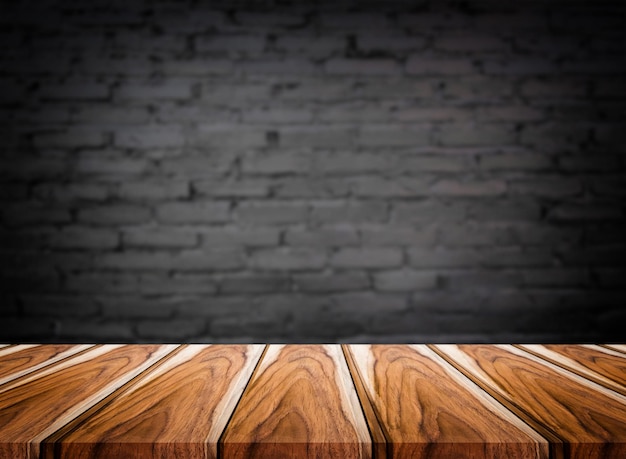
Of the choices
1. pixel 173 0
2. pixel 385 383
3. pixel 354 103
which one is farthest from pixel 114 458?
pixel 173 0

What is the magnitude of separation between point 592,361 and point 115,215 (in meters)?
1.41

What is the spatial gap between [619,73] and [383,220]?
1003 mm

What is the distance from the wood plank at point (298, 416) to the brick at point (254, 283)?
2.72ft

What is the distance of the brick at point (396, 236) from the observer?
4.90ft

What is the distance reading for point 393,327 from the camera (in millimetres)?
1482

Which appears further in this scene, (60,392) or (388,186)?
(388,186)

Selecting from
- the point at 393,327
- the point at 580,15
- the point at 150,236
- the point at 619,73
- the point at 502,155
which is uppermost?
the point at 580,15

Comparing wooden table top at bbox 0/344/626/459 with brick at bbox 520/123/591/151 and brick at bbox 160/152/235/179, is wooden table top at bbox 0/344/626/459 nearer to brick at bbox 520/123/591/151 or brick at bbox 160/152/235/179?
brick at bbox 160/152/235/179

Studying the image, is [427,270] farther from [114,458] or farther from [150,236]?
[114,458]

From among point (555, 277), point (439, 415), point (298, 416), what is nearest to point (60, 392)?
point (298, 416)

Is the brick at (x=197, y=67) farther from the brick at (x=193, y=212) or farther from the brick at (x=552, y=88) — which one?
the brick at (x=552, y=88)

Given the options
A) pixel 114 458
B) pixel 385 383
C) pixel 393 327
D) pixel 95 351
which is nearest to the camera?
pixel 114 458

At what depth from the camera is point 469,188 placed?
1506 millimetres

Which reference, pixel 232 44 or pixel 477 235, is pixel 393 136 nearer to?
pixel 477 235
